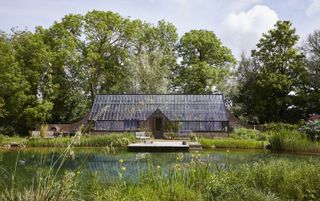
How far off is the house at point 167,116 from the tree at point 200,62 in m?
7.84

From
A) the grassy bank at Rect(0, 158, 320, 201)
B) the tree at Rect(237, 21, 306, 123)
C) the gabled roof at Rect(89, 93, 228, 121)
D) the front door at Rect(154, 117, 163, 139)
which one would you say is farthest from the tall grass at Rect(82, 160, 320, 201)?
the tree at Rect(237, 21, 306, 123)

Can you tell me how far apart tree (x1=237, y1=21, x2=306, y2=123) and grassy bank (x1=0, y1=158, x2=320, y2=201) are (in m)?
26.4

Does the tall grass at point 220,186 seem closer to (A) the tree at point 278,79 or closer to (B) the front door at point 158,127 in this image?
(B) the front door at point 158,127

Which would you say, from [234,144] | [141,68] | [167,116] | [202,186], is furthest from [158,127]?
[202,186]

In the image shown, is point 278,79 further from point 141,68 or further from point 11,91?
point 11,91

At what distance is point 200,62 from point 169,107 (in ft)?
31.7

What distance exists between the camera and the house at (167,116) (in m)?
28.1

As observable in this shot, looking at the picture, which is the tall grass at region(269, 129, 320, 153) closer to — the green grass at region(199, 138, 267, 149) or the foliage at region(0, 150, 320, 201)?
the green grass at region(199, 138, 267, 149)

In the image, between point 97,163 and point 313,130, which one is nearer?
point 97,163

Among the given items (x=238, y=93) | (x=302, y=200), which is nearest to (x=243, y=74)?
(x=238, y=93)

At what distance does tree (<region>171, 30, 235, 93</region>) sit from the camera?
37.6m

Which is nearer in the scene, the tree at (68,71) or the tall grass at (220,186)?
the tall grass at (220,186)

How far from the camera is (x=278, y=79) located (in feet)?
107

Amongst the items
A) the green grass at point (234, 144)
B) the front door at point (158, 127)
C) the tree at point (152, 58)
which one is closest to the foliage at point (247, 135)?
the green grass at point (234, 144)
